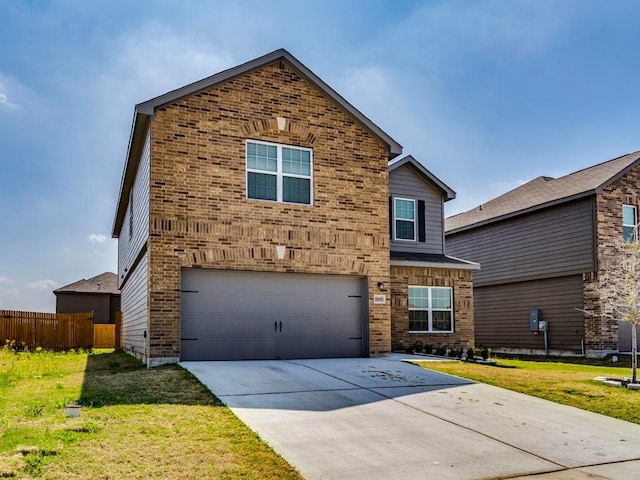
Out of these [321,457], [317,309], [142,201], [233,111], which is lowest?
[321,457]

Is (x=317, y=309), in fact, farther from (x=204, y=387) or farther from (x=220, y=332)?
(x=204, y=387)

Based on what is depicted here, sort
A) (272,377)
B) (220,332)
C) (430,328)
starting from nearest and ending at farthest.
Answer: (272,377)
(220,332)
(430,328)

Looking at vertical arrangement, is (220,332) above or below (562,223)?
below

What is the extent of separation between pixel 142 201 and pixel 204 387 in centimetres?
748

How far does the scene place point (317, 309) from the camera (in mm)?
15820

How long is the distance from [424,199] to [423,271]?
2832 mm

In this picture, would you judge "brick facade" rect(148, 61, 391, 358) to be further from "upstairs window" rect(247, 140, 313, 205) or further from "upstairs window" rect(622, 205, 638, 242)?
"upstairs window" rect(622, 205, 638, 242)

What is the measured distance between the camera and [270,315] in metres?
15.2

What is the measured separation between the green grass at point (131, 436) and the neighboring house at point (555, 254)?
15.7 meters

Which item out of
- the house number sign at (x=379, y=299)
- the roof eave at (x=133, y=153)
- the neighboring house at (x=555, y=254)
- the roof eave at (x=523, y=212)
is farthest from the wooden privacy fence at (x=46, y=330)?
the neighboring house at (x=555, y=254)

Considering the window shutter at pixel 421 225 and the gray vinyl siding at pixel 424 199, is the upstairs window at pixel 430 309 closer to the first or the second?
the gray vinyl siding at pixel 424 199

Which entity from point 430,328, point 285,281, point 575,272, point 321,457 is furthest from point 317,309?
point 575,272

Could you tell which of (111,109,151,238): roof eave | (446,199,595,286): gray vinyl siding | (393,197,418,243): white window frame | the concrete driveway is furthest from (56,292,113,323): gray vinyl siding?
the concrete driveway

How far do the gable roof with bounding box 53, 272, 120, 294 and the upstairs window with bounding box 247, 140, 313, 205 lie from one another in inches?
1084
